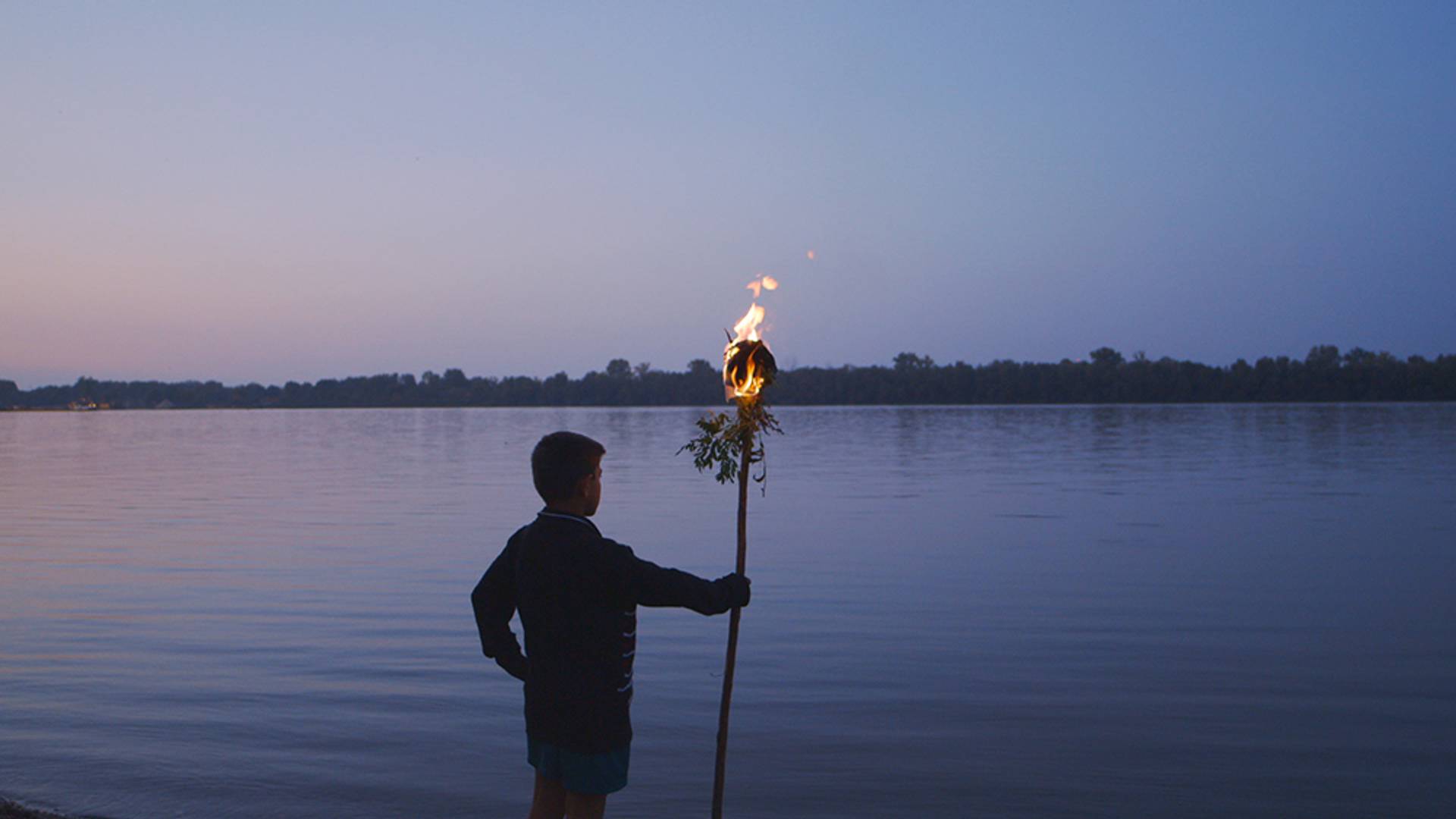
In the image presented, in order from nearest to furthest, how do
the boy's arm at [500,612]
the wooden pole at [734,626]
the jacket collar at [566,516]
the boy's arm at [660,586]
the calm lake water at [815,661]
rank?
the boy's arm at [660,586], the jacket collar at [566,516], the wooden pole at [734,626], the boy's arm at [500,612], the calm lake water at [815,661]

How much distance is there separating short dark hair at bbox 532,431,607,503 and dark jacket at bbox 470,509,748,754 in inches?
3.6

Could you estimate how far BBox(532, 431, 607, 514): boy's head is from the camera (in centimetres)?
420

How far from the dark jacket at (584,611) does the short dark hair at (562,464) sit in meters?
0.09

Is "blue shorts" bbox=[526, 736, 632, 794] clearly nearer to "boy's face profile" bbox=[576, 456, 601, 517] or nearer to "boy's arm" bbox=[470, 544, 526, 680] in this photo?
"boy's arm" bbox=[470, 544, 526, 680]

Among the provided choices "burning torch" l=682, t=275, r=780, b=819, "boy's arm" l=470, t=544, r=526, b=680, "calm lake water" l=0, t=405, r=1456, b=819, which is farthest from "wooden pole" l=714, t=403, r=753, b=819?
"calm lake water" l=0, t=405, r=1456, b=819

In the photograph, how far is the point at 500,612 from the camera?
14.5 feet

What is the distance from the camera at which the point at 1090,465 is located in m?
38.1

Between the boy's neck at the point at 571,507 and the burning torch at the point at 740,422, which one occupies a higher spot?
the burning torch at the point at 740,422

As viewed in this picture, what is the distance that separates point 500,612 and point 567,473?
622 mm

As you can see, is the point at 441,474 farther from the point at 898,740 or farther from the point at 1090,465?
the point at 898,740

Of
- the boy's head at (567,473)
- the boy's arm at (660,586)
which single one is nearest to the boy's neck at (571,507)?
the boy's head at (567,473)

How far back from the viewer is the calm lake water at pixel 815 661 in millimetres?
7438

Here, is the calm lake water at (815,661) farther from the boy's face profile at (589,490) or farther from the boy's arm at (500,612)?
the boy's face profile at (589,490)

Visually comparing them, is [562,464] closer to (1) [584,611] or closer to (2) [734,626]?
(1) [584,611]
